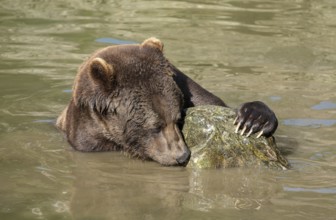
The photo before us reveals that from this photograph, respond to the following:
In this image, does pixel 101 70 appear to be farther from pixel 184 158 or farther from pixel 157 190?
pixel 157 190

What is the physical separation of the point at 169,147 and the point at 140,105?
A: 1.40 feet

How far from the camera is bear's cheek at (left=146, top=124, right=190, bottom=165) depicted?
21.2 feet

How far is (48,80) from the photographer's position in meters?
9.74

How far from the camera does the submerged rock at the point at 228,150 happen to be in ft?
21.1

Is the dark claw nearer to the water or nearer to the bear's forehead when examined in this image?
the water

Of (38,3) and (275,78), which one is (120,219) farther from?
(38,3)

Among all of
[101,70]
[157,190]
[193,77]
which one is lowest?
[193,77]

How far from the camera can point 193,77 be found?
9.89 metres

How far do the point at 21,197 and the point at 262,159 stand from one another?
196 centimetres

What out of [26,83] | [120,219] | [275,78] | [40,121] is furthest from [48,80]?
[120,219]

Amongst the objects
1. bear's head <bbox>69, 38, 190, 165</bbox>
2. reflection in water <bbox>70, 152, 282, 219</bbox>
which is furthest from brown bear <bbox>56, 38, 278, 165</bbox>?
reflection in water <bbox>70, 152, 282, 219</bbox>

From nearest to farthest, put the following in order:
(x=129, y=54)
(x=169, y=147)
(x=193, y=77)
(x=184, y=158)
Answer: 1. (x=184, y=158)
2. (x=169, y=147)
3. (x=129, y=54)
4. (x=193, y=77)

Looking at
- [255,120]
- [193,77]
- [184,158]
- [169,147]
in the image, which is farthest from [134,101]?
[193,77]

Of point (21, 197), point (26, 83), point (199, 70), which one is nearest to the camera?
point (21, 197)
